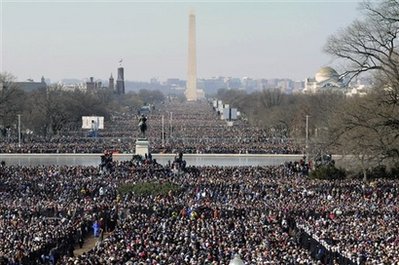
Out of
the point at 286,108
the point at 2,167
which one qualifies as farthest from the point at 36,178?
the point at 286,108

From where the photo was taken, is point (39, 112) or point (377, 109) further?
point (39, 112)

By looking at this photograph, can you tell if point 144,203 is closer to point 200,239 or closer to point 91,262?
point 200,239

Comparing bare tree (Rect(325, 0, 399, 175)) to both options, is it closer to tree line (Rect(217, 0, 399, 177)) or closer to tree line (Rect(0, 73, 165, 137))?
tree line (Rect(217, 0, 399, 177))

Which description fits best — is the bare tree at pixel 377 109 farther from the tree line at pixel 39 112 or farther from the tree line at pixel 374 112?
the tree line at pixel 39 112

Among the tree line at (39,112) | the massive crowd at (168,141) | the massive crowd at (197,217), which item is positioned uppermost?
the tree line at (39,112)

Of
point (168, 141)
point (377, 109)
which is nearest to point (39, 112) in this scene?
point (168, 141)

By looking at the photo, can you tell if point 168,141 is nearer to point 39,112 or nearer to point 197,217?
point 39,112

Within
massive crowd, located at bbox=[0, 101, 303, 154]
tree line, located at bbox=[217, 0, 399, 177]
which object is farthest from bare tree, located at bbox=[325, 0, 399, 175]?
massive crowd, located at bbox=[0, 101, 303, 154]

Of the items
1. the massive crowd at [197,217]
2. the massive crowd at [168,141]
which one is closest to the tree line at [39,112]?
the massive crowd at [168,141]

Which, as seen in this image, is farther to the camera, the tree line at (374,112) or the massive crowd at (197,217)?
the tree line at (374,112)
